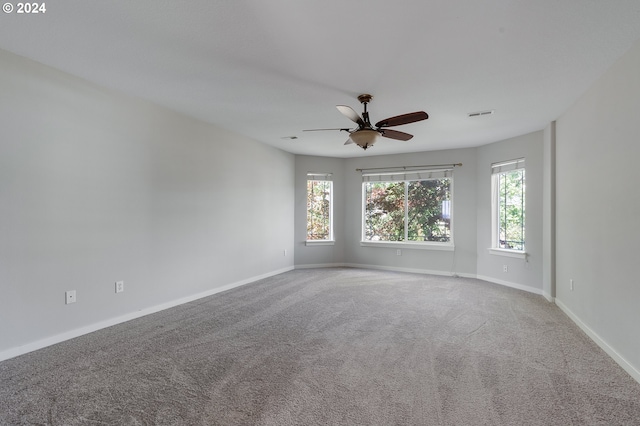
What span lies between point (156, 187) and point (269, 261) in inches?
104

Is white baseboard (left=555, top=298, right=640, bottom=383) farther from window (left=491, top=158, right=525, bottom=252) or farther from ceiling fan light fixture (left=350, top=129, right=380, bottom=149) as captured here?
ceiling fan light fixture (left=350, top=129, right=380, bottom=149)

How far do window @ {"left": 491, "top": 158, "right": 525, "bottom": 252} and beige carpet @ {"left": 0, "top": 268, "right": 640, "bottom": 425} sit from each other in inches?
63.7

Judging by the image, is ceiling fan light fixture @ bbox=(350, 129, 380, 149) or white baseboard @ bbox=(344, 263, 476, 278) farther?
white baseboard @ bbox=(344, 263, 476, 278)

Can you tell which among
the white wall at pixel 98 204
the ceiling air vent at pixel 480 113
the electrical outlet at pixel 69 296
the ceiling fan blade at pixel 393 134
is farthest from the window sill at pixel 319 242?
the electrical outlet at pixel 69 296

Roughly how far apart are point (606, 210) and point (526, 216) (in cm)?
220

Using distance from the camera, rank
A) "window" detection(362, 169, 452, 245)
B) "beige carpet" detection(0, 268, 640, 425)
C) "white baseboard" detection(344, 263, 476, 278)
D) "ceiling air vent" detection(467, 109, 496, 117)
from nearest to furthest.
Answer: "beige carpet" detection(0, 268, 640, 425)
"ceiling air vent" detection(467, 109, 496, 117)
"white baseboard" detection(344, 263, 476, 278)
"window" detection(362, 169, 452, 245)

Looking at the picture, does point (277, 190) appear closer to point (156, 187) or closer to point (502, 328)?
point (156, 187)

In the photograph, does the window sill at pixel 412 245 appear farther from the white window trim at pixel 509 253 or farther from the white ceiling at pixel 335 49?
the white ceiling at pixel 335 49

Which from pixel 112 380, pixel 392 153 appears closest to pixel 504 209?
pixel 392 153

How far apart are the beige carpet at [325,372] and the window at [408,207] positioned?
262 cm

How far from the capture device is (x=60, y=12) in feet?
6.59

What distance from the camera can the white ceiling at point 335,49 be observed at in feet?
6.44

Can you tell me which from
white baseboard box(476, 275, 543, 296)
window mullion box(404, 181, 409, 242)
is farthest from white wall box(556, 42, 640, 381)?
window mullion box(404, 181, 409, 242)

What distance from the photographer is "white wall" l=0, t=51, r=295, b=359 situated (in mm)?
2566
